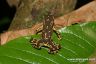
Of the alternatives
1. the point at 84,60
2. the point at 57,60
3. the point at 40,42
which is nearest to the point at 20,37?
the point at 40,42

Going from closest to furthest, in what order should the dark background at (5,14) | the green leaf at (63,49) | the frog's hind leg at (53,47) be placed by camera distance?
the green leaf at (63,49)
the frog's hind leg at (53,47)
the dark background at (5,14)

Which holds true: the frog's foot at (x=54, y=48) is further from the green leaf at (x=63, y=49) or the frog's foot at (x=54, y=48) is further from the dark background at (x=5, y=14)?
the dark background at (x=5, y=14)

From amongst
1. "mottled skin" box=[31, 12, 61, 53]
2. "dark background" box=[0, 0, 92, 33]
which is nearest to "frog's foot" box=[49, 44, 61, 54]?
"mottled skin" box=[31, 12, 61, 53]

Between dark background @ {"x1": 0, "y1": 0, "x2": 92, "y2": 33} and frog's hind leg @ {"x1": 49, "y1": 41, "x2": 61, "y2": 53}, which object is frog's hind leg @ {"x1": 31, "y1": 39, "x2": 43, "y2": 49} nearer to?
frog's hind leg @ {"x1": 49, "y1": 41, "x2": 61, "y2": 53}

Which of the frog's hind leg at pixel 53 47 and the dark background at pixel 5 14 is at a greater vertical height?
the frog's hind leg at pixel 53 47

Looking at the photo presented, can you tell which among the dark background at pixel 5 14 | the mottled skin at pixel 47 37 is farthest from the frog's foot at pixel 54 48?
the dark background at pixel 5 14

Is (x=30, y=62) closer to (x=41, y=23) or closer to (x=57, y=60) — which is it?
(x=57, y=60)

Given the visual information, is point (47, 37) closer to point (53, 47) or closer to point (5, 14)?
point (53, 47)
